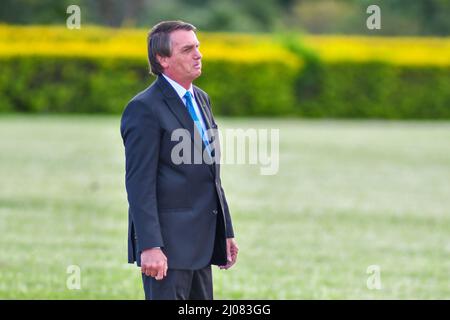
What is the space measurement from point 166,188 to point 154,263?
0.33 meters

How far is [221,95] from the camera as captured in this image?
28.5m

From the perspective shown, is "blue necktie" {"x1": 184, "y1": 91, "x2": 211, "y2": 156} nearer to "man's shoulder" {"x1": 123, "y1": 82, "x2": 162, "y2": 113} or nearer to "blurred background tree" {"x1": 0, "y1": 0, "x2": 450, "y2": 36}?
"man's shoulder" {"x1": 123, "y1": 82, "x2": 162, "y2": 113}

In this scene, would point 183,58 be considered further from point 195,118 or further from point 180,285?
point 180,285

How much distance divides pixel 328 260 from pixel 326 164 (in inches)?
333

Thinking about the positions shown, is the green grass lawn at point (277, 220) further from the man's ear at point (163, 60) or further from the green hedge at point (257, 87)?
the green hedge at point (257, 87)

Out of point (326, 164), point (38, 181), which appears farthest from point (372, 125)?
point (38, 181)

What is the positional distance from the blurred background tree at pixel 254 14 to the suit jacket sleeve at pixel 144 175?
35.2m

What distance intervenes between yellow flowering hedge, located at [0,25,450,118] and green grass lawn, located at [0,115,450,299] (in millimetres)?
7014

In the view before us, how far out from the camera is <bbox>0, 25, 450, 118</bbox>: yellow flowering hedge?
27.8m

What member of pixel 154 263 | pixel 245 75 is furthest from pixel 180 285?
pixel 245 75

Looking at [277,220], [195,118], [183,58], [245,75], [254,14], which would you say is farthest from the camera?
[254,14]

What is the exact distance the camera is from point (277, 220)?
437 inches
